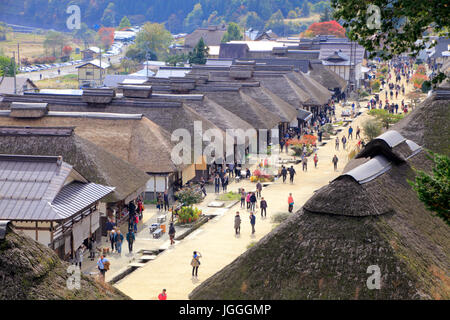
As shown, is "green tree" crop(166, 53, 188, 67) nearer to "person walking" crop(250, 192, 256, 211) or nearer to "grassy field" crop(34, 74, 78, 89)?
"grassy field" crop(34, 74, 78, 89)

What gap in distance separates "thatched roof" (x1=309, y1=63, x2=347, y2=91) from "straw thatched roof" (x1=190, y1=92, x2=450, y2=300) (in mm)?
68495

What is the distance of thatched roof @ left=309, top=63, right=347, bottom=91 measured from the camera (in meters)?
87.1

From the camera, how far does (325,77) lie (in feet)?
290

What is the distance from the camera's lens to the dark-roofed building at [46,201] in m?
27.0

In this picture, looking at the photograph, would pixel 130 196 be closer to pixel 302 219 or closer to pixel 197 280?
pixel 197 280

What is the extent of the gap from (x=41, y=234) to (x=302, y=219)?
475 inches

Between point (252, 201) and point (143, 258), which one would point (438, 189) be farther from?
point (252, 201)

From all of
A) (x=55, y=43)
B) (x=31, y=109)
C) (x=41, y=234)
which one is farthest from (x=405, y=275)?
(x=55, y=43)

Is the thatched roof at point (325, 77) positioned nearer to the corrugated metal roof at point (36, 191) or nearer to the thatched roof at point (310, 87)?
the thatched roof at point (310, 87)

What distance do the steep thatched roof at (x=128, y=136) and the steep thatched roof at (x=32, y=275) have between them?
82.0 ft

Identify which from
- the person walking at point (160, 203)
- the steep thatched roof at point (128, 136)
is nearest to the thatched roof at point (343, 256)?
the person walking at point (160, 203)

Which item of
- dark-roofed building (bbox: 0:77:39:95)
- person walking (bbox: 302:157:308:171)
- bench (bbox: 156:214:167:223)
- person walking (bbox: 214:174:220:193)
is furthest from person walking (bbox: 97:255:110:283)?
dark-roofed building (bbox: 0:77:39:95)

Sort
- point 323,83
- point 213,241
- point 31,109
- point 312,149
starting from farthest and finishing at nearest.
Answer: point 323,83
point 312,149
point 31,109
point 213,241

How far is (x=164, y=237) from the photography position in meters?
34.9
